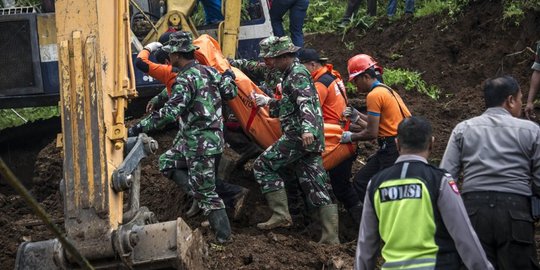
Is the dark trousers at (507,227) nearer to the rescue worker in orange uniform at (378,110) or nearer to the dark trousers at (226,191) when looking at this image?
the rescue worker in orange uniform at (378,110)

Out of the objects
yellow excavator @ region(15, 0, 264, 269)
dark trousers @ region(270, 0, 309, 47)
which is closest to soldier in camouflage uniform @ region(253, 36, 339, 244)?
yellow excavator @ region(15, 0, 264, 269)

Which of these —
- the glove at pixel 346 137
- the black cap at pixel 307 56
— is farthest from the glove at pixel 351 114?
the black cap at pixel 307 56

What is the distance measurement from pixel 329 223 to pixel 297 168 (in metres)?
0.60

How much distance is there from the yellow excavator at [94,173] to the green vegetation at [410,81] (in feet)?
25.2

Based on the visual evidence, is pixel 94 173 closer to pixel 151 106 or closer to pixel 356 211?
pixel 151 106

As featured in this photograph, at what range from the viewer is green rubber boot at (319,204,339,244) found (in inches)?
385

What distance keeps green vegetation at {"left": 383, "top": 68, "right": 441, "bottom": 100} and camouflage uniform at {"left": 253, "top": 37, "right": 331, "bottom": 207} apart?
5.36 metres

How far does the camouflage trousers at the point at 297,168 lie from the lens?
9.73 m

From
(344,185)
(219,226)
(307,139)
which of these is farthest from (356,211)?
(219,226)

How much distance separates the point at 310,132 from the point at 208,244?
4.52 feet

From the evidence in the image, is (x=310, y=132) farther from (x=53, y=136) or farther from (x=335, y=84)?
(x=53, y=136)

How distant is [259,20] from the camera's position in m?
12.9

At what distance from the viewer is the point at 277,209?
9.87 m

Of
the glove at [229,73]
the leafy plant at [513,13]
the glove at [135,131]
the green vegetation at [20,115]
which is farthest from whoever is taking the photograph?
the green vegetation at [20,115]
